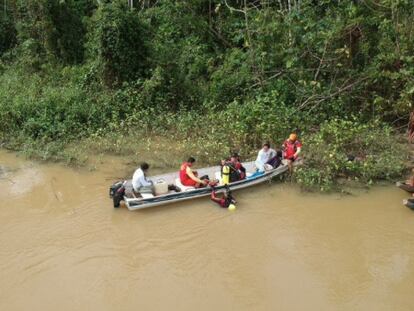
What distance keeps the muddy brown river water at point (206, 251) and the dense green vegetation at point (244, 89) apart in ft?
5.97

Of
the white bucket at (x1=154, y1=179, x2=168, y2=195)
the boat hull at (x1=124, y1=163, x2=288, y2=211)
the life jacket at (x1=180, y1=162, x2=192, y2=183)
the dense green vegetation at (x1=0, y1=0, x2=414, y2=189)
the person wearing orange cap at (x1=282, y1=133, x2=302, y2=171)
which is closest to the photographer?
the boat hull at (x1=124, y1=163, x2=288, y2=211)

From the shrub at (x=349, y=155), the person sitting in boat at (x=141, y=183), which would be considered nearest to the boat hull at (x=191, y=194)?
the person sitting in boat at (x=141, y=183)

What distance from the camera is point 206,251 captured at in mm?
9086

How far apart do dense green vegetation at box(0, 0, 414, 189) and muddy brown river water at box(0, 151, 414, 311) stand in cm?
182

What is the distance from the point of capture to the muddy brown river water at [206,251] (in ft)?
25.7

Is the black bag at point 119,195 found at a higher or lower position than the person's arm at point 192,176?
lower

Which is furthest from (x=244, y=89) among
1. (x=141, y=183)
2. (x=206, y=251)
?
(x=206, y=251)

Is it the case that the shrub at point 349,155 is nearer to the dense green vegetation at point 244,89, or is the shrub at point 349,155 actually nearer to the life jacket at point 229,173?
the dense green vegetation at point 244,89

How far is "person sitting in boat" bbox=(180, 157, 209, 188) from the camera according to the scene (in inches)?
422

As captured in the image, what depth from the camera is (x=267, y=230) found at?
385 inches

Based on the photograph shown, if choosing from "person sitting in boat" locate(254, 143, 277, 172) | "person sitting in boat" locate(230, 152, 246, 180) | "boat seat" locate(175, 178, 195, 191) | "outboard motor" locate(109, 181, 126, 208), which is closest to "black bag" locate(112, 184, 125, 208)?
"outboard motor" locate(109, 181, 126, 208)

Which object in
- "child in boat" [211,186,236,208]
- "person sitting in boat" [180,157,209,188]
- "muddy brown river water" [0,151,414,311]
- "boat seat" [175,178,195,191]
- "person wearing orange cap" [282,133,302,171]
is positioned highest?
"person wearing orange cap" [282,133,302,171]

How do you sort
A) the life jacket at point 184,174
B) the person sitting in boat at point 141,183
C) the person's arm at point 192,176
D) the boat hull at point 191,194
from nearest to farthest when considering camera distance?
the boat hull at point 191,194 → the person sitting in boat at point 141,183 → the person's arm at point 192,176 → the life jacket at point 184,174

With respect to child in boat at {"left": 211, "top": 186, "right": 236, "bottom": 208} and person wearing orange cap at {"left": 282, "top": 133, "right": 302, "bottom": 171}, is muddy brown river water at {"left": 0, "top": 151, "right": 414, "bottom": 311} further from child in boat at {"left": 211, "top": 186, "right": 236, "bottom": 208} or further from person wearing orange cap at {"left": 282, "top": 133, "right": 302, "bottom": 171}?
person wearing orange cap at {"left": 282, "top": 133, "right": 302, "bottom": 171}
